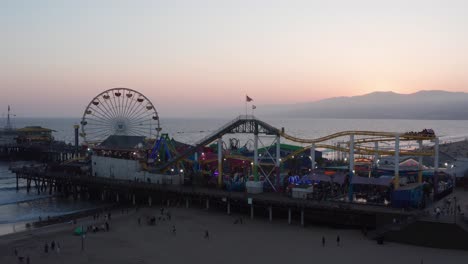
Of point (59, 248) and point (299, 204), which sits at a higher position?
point (299, 204)

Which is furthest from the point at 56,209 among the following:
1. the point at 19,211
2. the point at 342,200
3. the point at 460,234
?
the point at 460,234

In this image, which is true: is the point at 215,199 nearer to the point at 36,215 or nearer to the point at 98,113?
the point at 36,215

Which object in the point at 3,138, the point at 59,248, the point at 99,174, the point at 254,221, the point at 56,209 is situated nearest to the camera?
the point at 59,248

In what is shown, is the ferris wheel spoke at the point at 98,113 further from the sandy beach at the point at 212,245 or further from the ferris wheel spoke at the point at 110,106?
the sandy beach at the point at 212,245

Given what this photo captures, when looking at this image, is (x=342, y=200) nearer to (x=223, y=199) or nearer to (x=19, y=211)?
(x=223, y=199)

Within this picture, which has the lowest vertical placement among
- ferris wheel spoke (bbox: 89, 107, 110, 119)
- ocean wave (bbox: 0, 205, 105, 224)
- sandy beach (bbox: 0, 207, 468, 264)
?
Result: ocean wave (bbox: 0, 205, 105, 224)

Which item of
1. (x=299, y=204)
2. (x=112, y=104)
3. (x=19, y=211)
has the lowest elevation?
(x=19, y=211)

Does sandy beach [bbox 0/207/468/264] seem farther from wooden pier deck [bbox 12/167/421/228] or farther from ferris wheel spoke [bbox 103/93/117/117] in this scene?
ferris wheel spoke [bbox 103/93/117/117]

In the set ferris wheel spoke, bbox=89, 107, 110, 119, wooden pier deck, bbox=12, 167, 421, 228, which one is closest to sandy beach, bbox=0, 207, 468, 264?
wooden pier deck, bbox=12, 167, 421, 228
